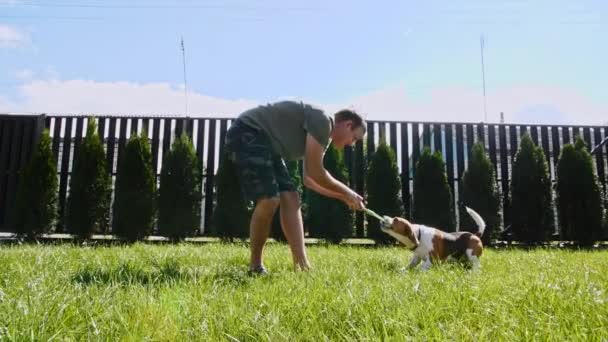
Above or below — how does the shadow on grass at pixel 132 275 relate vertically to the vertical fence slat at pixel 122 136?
below

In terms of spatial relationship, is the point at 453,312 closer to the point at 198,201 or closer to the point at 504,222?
the point at 198,201

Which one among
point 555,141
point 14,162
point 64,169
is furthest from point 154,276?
point 555,141

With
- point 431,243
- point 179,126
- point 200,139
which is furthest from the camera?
point 179,126

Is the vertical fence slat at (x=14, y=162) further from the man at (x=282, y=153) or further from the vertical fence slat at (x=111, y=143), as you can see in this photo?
the man at (x=282, y=153)

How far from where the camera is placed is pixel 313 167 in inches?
128

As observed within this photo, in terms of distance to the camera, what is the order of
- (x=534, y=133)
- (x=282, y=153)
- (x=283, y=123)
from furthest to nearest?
1. (x=534, y=133)
2. (x=282, y=153)
3. (x=283, y=123)

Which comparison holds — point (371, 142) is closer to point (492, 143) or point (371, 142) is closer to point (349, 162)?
point (349, 162)

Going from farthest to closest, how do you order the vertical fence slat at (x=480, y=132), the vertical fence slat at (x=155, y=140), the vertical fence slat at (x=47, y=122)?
the vertical fence slat at (x=480, y=132), the vertical fence slat at (x=47, y=122), the vertical fence slat at (x=155, y=140)

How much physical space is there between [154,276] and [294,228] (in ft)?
3.55

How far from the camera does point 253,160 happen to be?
3.30 metres

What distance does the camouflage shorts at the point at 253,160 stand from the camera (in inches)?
129

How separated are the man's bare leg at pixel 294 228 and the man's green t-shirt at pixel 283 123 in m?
0.35

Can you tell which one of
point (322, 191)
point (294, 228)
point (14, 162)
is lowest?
point (294, 228)

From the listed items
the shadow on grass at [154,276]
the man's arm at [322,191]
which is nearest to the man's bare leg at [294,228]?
the man's arm at [322,191]
